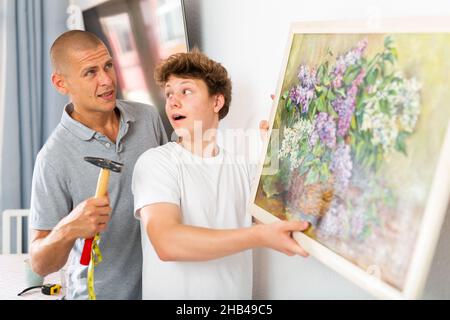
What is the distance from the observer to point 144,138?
1248mm

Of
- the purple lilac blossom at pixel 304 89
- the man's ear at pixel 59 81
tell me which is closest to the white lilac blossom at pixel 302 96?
the purple lilac blossom at pixel 304 89

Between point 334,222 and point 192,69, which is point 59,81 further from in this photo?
point 334,222

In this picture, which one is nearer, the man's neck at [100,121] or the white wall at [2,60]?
the man's neck at [100,121]

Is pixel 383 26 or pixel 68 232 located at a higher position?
pixel 383 26

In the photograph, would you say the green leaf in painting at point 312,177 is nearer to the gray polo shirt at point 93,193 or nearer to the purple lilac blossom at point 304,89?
the purple lilac blossom at point 304,89

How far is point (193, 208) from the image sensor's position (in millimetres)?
984

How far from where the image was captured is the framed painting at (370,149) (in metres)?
0.63

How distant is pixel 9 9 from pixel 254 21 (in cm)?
132

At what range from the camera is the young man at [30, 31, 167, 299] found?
1.15m

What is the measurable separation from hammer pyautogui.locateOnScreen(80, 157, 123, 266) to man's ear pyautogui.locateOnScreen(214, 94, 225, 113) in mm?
218

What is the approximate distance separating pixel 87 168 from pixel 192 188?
305 mm

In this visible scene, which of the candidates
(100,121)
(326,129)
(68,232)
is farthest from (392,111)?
(100,121)

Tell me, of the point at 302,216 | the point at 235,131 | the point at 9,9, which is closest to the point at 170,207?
the point at 302,216

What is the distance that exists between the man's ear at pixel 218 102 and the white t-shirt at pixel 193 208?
0.31 feet
